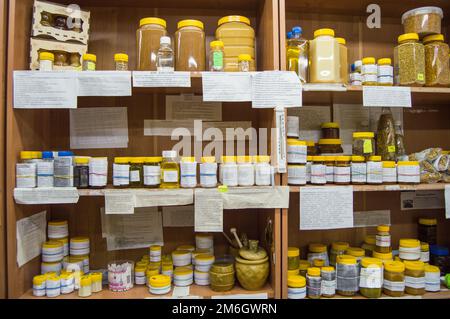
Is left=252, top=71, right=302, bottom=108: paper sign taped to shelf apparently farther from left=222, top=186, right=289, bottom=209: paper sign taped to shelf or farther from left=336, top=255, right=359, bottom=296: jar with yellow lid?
left=336, top=255, right=359, bottom=296: jar with yellow lid

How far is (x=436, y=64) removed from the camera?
1.31 metres

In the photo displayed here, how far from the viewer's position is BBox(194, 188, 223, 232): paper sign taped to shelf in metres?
1.16

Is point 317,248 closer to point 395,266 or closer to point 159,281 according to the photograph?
point 395,266

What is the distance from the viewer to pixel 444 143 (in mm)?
1614

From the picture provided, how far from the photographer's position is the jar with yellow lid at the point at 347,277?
1.25 metres

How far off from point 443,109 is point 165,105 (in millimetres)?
1361

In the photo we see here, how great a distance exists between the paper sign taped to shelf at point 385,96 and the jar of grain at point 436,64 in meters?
0.17

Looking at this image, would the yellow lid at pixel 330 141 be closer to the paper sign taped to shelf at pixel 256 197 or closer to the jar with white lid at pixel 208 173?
the paper sign taped to shelf at pixel 256 197

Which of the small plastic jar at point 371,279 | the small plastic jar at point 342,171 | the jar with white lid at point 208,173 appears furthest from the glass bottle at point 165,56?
the small plastic jar at point 371,279

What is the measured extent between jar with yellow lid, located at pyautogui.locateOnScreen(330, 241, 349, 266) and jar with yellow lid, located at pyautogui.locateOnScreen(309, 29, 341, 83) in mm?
706

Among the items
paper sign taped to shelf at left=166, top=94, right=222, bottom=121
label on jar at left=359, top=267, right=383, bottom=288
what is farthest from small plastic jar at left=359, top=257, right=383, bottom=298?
paper sign taped to shelf at left=166, top=94, right=222, bottom=121

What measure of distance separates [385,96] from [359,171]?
298mm

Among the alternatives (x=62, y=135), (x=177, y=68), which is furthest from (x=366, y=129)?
(x=62, y=135)
